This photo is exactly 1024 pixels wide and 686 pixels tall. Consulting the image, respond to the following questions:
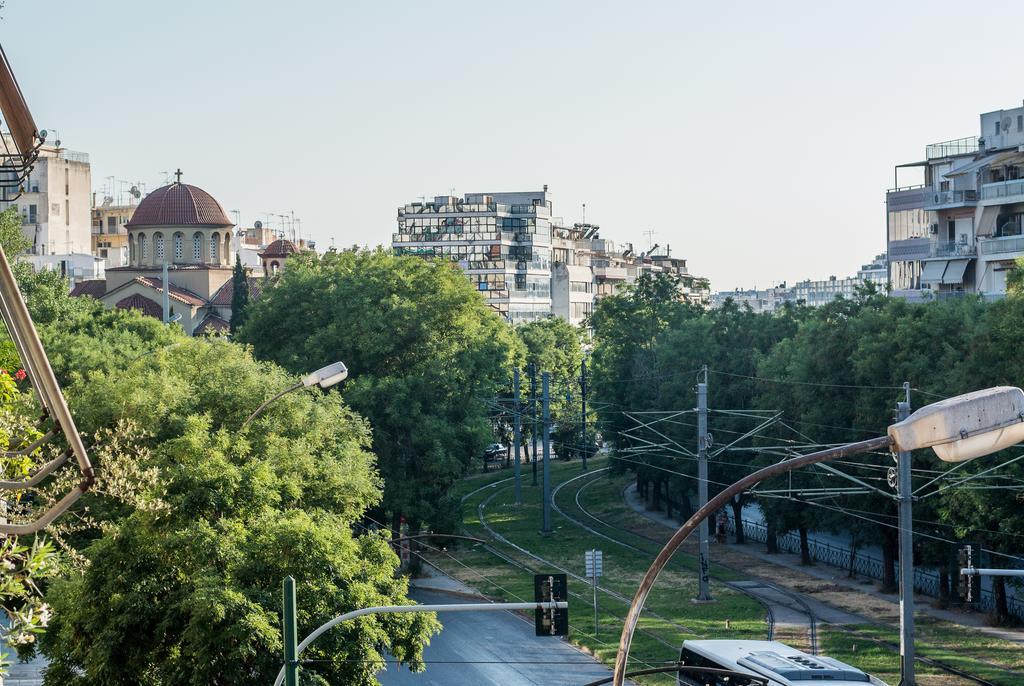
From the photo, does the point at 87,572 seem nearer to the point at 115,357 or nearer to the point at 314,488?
the point at 314,488

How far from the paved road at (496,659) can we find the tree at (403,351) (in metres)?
6.67

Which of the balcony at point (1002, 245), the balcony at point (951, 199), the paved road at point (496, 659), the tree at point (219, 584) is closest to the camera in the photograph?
the tree at point (219, 584)

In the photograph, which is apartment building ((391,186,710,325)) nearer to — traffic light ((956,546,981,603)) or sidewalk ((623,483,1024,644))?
sidewalk ((623,483,1024,644))

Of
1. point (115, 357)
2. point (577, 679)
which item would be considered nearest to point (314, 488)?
point (577, 679)

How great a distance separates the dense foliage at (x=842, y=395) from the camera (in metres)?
41.9

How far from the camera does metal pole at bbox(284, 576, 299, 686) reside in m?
18.6

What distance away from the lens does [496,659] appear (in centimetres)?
4062

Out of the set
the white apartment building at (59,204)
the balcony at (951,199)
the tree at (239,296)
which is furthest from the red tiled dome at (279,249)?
the balcony at (951,199)

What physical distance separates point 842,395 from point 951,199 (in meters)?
23.6

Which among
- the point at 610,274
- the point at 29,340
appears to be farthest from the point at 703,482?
the point at 610,274

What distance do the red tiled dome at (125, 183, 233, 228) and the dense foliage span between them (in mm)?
51695

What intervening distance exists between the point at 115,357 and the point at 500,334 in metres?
20.2

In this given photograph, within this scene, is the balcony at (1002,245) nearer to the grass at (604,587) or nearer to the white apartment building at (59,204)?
the grass at (604,587)

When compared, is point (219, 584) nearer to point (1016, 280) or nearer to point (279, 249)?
point (1016, 280)
